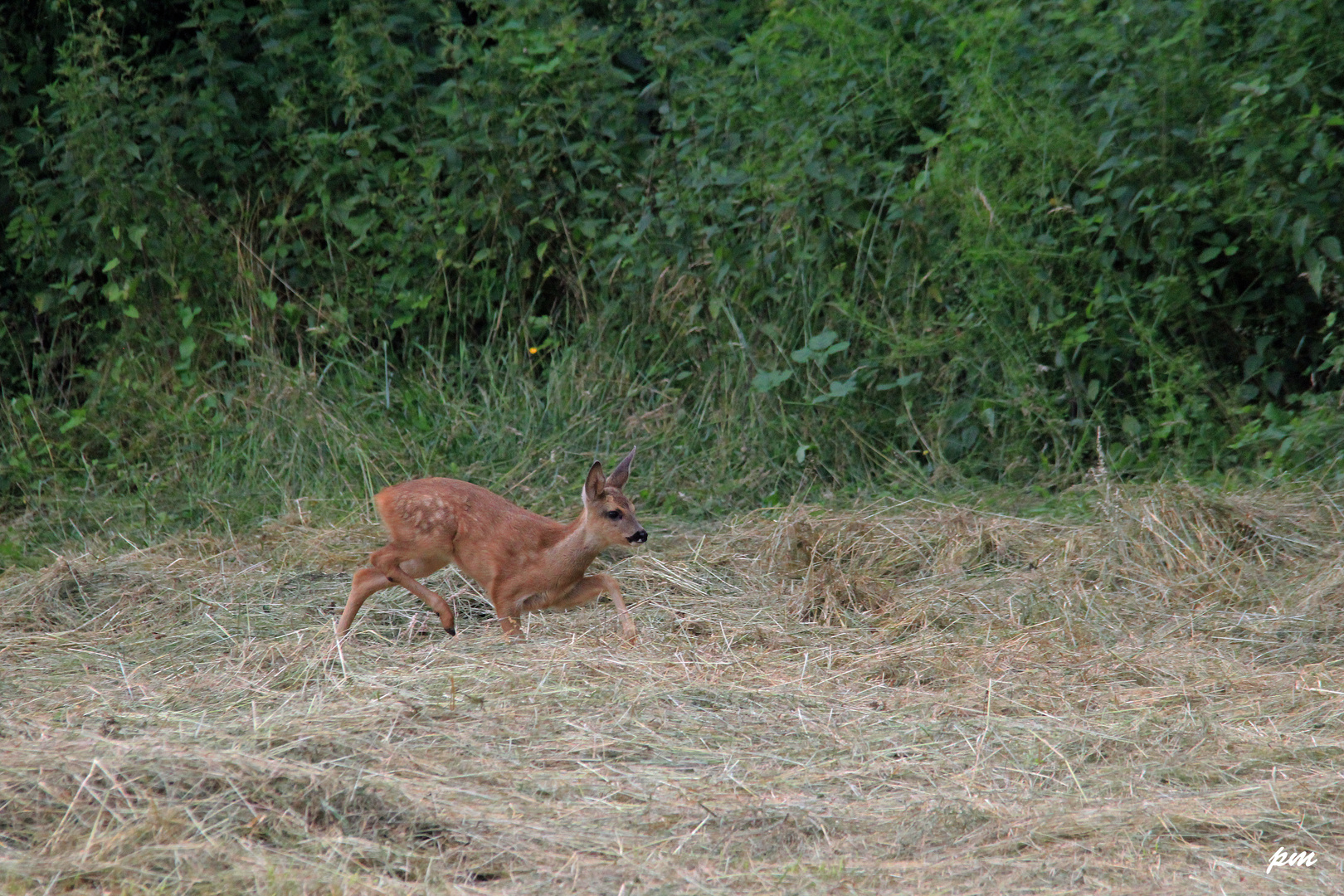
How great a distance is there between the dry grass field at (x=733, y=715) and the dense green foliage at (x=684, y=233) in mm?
1154

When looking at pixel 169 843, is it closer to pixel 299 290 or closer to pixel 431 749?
pixel 431 749

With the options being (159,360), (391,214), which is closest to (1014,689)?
(391,214)

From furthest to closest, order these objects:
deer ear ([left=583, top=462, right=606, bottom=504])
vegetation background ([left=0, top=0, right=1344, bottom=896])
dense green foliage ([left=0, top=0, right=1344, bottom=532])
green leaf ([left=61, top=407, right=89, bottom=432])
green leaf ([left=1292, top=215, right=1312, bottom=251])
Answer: green leaf ([left=61, top=407, right=89, bottom=432]) → dense green foliage ([left=0, top=0, right=1344, bottom=532]) → green leaf ([left=1292, top=215, right=1312, bottom=251]) → deer ear ([left=583, top=462, right=606, bottom=504]) → vegetation background ([left=0, top=0, right=1344, bottom=896])

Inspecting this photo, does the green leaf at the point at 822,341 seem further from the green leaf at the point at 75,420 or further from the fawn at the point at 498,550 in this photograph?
the green leaf at the point at 75,420

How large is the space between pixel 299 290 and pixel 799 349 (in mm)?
3314

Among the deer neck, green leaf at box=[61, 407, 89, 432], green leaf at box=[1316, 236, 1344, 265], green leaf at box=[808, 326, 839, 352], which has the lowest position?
green leaf at box=[61, 407, 89, 432]

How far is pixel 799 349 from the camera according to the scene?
27.2 feet

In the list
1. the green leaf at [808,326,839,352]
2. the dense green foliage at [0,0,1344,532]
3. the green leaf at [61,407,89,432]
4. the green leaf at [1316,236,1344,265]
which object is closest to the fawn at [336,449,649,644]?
the dense green foliage at [0,0,1344,532]

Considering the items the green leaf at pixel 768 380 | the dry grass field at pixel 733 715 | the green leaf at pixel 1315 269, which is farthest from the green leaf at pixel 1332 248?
the green leaf at pixel 768 380

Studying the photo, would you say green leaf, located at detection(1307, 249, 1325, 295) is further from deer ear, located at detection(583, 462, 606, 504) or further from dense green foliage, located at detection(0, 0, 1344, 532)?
deer ear, located at detection(583, 462, 606, 504)

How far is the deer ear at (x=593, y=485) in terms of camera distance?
6156 millimetres

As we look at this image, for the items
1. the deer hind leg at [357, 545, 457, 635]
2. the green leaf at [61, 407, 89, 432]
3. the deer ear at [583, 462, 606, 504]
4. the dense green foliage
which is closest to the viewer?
the deer hind leg at [357, 545, 457, 635]

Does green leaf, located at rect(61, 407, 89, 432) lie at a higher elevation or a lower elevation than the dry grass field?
lower

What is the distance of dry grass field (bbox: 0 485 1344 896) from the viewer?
135 inches
